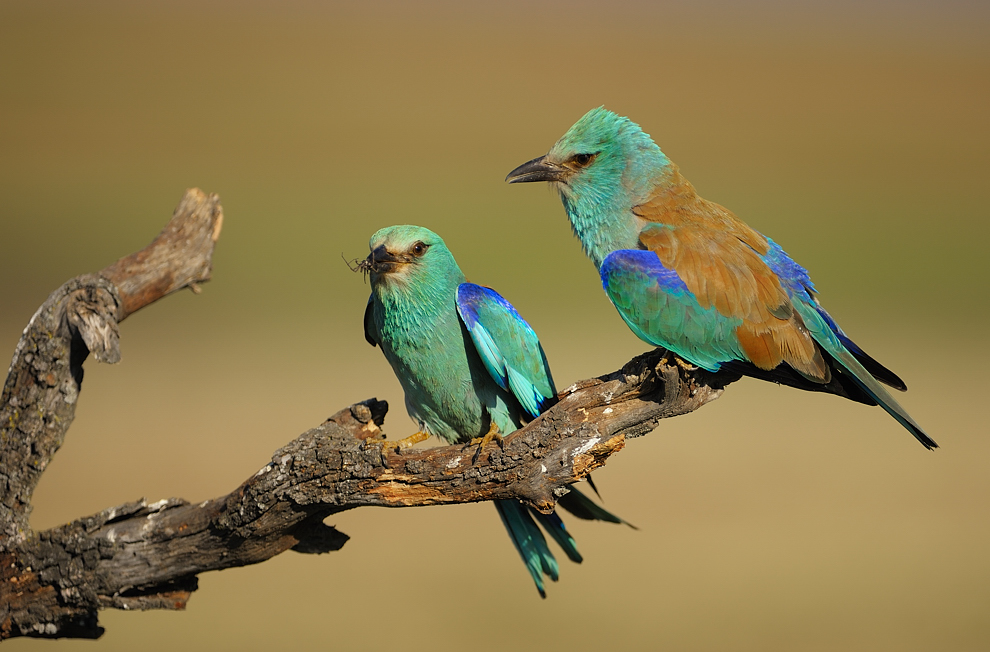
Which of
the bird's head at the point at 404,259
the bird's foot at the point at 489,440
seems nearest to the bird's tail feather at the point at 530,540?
the bird's foot at the point at 489,440

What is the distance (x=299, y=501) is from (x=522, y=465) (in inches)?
41.5

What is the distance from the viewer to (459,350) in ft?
16.1

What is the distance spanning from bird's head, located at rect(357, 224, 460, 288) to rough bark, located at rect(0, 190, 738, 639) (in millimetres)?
778

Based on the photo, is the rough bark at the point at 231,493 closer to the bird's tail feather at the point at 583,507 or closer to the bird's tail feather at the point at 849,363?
the bird's tail feather at the point at 849,363

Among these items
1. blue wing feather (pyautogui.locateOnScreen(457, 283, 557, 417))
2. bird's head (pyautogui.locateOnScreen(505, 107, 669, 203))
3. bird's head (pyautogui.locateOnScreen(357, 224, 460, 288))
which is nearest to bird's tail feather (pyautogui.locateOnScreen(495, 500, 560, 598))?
blue wing feather (pyautogui.locateOnScreen(457, 283, 557, 417))

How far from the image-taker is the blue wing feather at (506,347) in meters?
4.70

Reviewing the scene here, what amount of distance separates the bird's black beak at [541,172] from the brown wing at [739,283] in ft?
2.09

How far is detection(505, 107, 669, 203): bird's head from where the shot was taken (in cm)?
486

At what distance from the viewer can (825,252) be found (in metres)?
21.4

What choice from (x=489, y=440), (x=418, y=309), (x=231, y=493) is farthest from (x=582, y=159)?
(x=231, y=493)

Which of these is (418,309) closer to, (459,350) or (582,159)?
(459,350)

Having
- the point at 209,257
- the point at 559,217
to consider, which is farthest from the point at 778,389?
the point at 209,257

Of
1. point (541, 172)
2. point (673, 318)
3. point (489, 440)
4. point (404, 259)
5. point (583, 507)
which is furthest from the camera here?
point (541, 172)

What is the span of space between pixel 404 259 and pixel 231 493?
1539 millimetres
